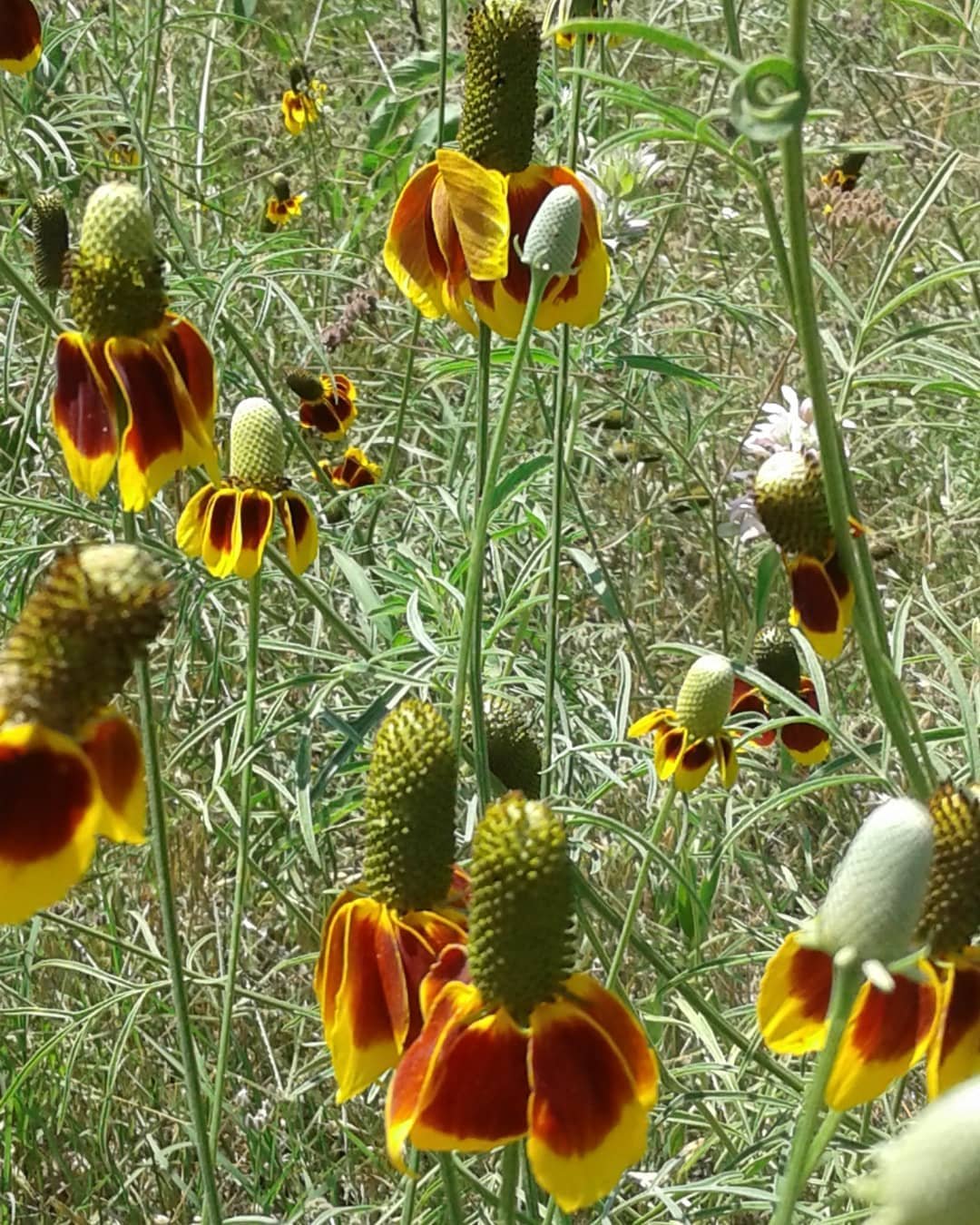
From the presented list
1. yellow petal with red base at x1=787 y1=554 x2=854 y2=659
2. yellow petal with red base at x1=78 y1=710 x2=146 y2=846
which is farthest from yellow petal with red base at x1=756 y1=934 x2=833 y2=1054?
yellow petal with red base at x1=787 y1=554 x2=854 y2=659

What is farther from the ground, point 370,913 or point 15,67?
point 15,67

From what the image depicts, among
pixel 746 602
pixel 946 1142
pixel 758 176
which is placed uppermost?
pixel 758 176

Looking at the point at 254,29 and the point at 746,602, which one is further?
the point at 254,29

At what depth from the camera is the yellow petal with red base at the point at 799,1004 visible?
907mm

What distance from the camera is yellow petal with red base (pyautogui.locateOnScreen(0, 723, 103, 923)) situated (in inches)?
30.8

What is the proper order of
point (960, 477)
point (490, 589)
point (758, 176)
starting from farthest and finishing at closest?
1. point (960, 477)
2. point (490, 589)
3. point (758, 176)

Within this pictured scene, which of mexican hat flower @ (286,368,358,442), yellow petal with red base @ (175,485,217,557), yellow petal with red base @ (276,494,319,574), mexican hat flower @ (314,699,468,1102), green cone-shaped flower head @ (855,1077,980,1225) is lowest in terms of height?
mexican hat flower @ (286,368,358,442)

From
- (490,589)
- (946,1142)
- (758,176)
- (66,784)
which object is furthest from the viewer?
(490,589)

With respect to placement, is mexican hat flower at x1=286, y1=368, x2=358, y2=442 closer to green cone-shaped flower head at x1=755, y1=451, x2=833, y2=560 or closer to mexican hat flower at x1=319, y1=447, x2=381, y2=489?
mexican hat flower at x1=319, y1=447, x2=381, y2=489

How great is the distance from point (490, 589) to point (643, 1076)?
6.41 ft

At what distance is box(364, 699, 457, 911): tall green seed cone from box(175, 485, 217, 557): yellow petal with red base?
693mm

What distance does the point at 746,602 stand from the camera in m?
2.82

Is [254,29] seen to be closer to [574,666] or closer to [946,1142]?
[574,666]

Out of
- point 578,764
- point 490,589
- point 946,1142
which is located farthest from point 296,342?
point 946,1142
